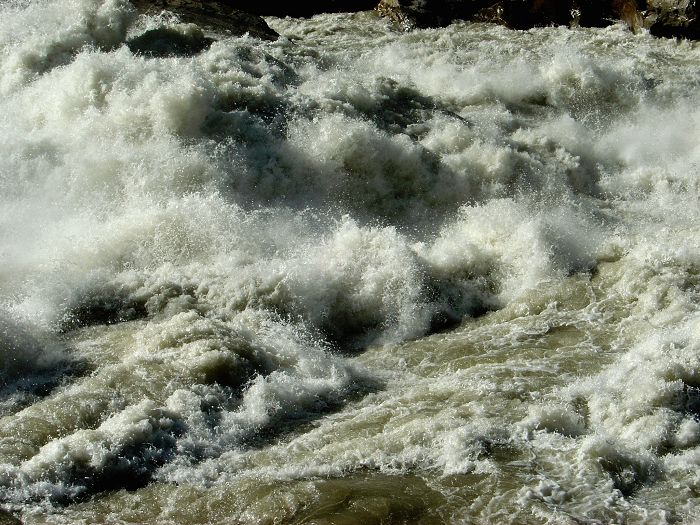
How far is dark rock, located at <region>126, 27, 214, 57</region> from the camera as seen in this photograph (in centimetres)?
1138

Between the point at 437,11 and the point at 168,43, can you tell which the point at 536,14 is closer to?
the point at 437,11

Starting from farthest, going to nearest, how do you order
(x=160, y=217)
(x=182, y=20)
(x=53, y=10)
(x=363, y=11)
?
(x=363, y=11), (x=182, y=20), (x=53, y=10), (x=160, y=217)

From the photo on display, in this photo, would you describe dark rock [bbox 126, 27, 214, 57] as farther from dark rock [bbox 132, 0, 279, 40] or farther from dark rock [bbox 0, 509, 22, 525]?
dark rock [bbox 0, 509, 22, 525]

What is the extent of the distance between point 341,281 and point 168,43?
5.50 metres

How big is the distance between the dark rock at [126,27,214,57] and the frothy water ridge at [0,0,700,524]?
0.65 feet

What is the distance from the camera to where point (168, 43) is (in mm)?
11586

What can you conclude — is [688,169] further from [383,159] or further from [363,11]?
[363,11]

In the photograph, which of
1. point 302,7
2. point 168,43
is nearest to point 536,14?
point 302,7

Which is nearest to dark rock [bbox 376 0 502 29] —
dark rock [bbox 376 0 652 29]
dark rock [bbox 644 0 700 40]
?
dark rock [bbox 376 0 652 29]

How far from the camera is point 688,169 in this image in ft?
34.3

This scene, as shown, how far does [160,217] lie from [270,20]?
853 centimetres

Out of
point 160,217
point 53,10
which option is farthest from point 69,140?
point 53,10

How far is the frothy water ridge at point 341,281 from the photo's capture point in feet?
17.0

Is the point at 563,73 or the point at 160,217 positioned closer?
the point at 160,217
